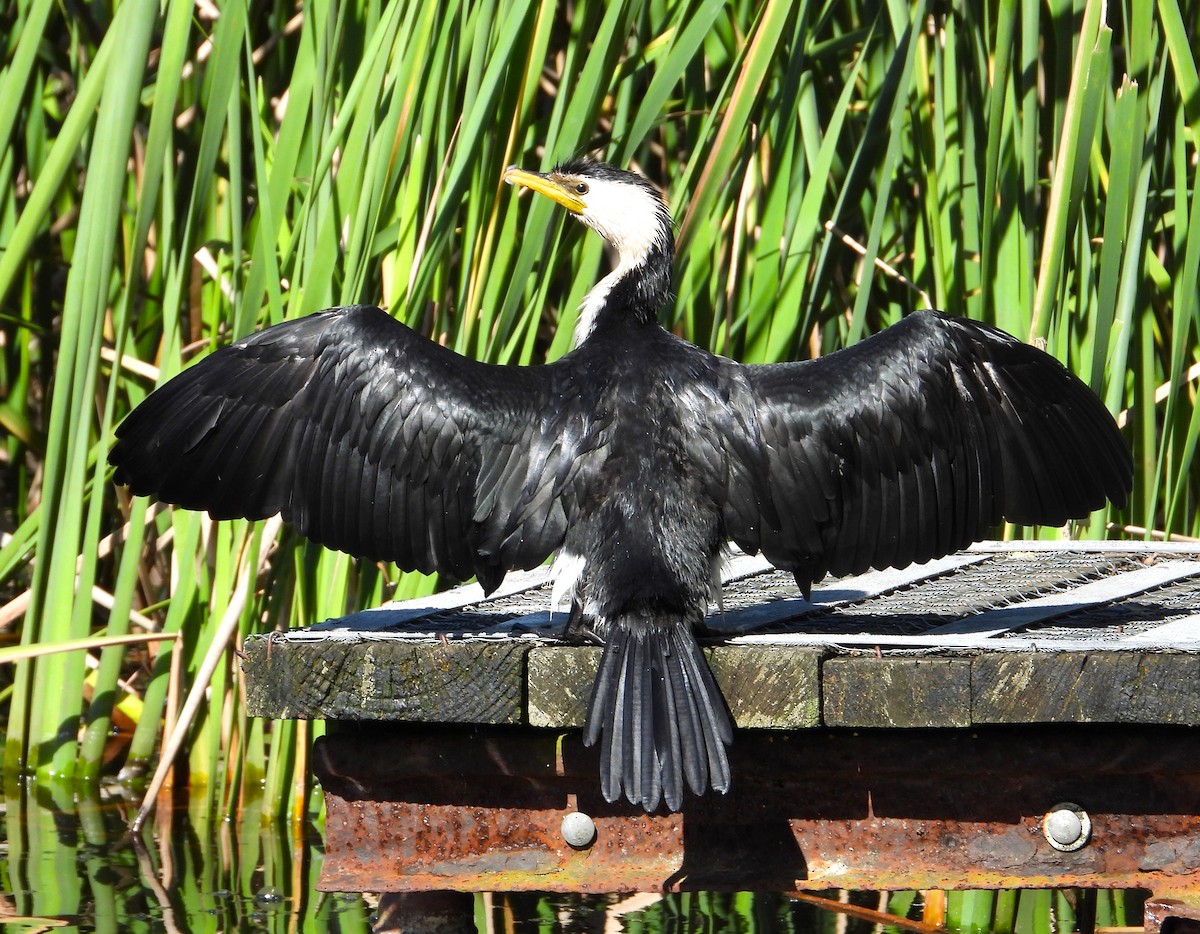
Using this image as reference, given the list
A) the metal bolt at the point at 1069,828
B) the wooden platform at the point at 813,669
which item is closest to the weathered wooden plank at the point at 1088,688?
the wooden platform at the point at 813,669

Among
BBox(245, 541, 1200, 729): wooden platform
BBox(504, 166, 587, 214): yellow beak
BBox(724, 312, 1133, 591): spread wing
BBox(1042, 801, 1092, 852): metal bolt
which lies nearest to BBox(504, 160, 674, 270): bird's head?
BBox(504, 166, 587, 214): yellow beak

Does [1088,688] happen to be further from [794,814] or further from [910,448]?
[910,448]

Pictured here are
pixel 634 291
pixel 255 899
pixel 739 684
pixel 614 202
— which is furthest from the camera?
pixel 255 899

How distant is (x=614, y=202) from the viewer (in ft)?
9.93

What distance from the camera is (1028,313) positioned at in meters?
3.40

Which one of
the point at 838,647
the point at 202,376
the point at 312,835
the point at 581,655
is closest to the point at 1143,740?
the point at 838,647

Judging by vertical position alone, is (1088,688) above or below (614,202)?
below

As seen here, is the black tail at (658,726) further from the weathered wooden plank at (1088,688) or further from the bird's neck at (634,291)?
the bird's neck at (634,291)

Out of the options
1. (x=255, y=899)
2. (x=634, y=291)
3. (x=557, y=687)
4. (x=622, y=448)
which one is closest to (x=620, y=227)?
(x=634, y=291)

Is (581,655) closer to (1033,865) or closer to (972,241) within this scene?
(1033,865)

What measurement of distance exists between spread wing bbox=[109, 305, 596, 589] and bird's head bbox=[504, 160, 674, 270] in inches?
15.9

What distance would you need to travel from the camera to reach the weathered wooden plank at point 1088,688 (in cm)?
201

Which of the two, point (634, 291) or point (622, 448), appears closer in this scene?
point (622, 448)

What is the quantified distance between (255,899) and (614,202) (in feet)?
5.45
